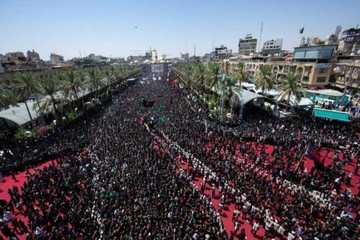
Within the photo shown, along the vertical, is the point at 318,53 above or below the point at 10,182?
above

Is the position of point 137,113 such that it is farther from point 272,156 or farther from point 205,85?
point 272,156

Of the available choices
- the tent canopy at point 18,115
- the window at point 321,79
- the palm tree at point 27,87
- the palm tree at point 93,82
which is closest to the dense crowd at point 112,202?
the tent canopy at point 18,115

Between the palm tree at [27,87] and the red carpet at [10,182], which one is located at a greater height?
the palm tree at [27,87]

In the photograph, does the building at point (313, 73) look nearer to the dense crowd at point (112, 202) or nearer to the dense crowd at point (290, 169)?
the dense crowd at point (290, 169)

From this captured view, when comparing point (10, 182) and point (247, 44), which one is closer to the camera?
point (10, 182)

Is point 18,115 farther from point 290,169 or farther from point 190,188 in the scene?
point 290,169

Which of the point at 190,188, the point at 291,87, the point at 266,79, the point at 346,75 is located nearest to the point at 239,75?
the point at 266,79

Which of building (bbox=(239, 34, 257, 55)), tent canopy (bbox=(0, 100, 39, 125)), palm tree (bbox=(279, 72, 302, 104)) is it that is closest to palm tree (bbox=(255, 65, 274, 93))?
palm tree (bbox=(279, 72, 302, 104))
